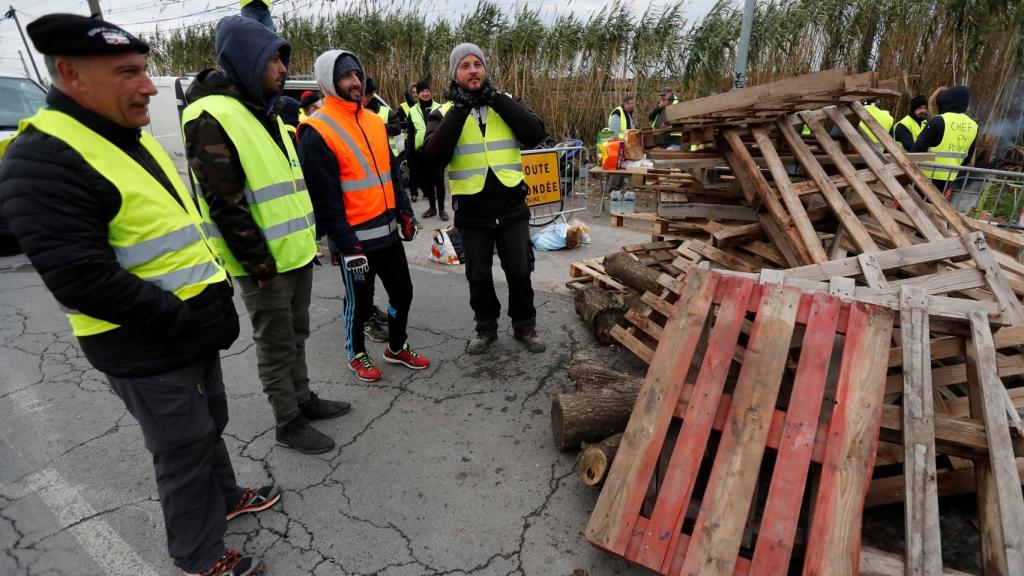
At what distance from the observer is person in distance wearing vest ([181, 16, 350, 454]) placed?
2.29 meters

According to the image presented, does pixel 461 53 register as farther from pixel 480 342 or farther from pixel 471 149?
pixel 480 342

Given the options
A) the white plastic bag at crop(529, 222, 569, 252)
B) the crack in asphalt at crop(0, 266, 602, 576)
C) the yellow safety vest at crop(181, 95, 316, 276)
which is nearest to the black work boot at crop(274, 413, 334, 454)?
the crack in asphalt at crop(0, 266, 602, 576)

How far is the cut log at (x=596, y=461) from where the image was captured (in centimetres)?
245

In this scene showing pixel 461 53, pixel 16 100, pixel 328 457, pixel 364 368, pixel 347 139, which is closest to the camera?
pixel 328 457

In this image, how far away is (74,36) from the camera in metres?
1.51

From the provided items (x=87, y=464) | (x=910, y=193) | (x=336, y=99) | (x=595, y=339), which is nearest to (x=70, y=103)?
(x=336, y=99)

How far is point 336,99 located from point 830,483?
10.5 ft

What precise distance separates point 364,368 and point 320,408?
52cm

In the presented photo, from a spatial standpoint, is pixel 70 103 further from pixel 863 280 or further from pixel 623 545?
pixel 863 280

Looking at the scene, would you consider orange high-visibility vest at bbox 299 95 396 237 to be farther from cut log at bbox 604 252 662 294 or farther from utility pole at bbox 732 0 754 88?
utility pole at bbox 732 0 754 88

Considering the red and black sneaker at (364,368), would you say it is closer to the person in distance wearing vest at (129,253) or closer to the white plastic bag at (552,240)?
the person in distance wearing vest at (129,253)

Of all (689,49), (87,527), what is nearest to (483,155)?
(87,527)

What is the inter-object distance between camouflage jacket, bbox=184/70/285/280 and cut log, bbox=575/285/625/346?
2572 mm

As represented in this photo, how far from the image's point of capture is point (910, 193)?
3.48 meters
